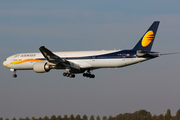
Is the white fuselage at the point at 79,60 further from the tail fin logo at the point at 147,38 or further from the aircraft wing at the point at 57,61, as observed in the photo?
the tail fin logo at the point at 147,38

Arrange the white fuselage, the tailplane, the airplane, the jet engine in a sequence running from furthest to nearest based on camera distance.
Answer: the jet engine, the tailplane, the white fuselage, the airplane

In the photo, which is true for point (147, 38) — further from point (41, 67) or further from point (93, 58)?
point (41, 67)

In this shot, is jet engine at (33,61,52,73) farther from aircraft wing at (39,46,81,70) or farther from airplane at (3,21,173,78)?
aircraft wing at (39,46,81,70)

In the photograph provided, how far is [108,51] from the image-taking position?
50844 mm

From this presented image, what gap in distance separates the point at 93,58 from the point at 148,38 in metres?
8.37

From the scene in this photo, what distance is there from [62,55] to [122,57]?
10118mm

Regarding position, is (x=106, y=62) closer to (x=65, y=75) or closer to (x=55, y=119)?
(x=65, y=75)

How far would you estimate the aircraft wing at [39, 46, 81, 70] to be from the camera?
4903 centimetres

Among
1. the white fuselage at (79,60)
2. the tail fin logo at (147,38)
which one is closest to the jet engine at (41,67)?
the white fuselage at (79,60)

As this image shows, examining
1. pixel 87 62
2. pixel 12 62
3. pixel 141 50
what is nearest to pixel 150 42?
pixel 141 50

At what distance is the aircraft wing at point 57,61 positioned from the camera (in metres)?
49.0

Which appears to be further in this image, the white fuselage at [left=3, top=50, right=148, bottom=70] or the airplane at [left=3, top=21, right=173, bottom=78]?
the white fuselage at [left=3, top=50, right=148, bottom=70]

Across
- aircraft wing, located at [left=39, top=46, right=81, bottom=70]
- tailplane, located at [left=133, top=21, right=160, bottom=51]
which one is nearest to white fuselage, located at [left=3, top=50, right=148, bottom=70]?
aircraft wing, located at [left=39, top=46, right=81, bottom=70]

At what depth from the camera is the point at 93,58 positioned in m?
51.1
